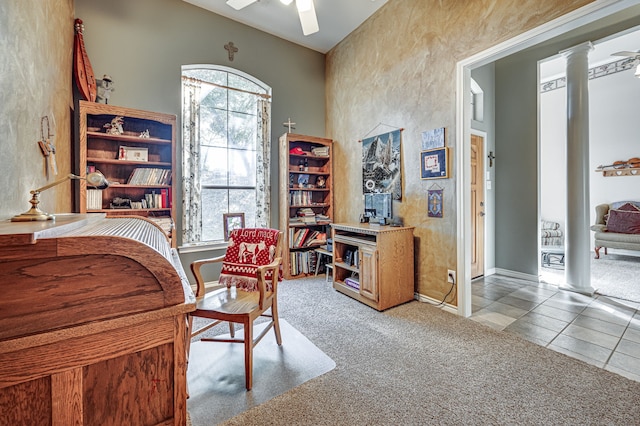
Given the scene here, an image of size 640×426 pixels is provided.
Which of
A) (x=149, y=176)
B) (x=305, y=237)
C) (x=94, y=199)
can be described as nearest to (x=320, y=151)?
(x=305, y=237)

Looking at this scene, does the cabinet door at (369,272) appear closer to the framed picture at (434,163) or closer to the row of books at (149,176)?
the framed picture at (434,163)

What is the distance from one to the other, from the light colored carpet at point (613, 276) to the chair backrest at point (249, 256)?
395 cm

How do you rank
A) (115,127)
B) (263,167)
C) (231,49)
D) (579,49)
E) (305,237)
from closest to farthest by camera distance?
(115,127) → (579,49) → (231,49) → (263,167) → (305,237)

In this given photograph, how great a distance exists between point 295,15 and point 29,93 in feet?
10.4

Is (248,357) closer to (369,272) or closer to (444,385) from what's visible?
(444,385)

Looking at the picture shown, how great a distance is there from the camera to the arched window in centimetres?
351

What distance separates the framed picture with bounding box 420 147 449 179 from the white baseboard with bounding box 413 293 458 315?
137 cm

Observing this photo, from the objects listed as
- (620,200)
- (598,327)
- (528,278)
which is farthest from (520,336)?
(620,200)

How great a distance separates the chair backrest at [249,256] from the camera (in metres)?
2.37

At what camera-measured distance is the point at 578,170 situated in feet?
11.2

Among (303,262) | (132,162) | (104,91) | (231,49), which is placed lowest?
(303,262)

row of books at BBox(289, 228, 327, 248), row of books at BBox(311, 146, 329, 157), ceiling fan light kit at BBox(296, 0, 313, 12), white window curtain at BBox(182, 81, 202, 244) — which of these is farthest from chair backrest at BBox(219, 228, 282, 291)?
row of books at BBox(311, 146, 329, 157)

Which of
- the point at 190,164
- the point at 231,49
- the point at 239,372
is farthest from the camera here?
the point at 231,49

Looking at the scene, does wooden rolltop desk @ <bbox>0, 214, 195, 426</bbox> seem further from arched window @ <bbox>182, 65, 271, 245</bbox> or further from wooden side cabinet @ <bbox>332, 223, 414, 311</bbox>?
arched window @ <bbox>182, 65, 271, 245</bbox>
